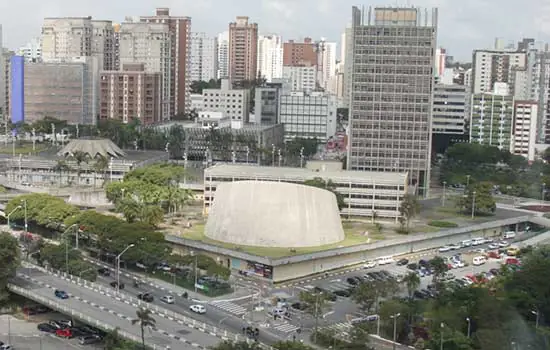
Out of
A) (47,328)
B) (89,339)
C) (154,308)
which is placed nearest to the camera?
(89,339)

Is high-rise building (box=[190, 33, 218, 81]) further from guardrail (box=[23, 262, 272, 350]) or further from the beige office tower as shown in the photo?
guardrail (box=[23, 262, 272, 350])

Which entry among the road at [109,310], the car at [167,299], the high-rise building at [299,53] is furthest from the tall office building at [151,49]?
the car at [167,299]

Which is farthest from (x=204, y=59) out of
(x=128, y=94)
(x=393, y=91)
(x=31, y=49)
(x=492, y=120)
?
(x=393, y=91)

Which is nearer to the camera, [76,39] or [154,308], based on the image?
A: [154,308]

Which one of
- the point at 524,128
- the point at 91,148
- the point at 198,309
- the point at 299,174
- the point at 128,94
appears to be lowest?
the point at 198,309

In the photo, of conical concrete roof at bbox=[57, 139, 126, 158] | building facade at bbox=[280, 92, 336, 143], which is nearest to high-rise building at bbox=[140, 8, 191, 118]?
building facade at bbox=[280, 92, 336, 143]

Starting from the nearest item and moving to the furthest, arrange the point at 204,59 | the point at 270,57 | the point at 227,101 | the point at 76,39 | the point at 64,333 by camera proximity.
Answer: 1. the point at 64,333
2. the point at 227,101
3. the point at 76,39
4. the point at 204,59
5. the point at 270,57

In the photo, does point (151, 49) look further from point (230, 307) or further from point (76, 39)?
point (230, 307)
